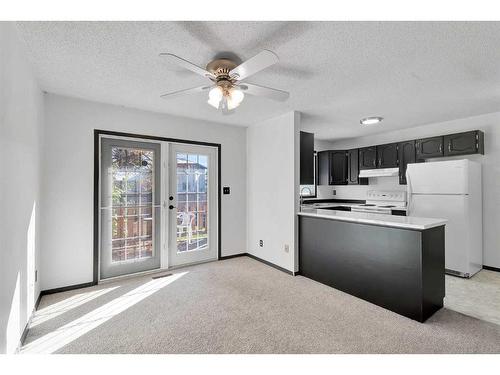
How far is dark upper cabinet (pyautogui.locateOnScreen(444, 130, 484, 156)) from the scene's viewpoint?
135 inches

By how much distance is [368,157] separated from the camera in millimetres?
4672

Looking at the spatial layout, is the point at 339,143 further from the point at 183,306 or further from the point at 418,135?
the point at 183,306

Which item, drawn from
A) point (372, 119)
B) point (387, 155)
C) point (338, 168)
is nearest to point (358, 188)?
point (338, 168)

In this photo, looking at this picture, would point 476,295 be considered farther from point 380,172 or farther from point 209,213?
point 209,213

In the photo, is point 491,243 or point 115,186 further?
point 491,243

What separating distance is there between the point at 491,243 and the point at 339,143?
3.10m

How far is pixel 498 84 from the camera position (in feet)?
8.13

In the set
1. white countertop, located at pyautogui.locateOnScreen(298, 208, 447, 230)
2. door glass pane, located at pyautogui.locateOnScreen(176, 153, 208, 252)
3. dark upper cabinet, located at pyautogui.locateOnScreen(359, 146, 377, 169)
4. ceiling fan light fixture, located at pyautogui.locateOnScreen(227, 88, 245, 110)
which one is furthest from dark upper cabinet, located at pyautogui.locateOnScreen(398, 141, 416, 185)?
ceiling fan light fixture, located at pyautogui.locateOnScreen(227, 88, 245, 110)

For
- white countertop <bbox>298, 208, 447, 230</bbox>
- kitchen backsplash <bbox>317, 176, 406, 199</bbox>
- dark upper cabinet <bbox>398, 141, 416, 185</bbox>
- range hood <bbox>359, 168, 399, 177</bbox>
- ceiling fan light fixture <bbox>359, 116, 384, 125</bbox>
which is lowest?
white countertop <bbox>298, 208, 447, 230</bbox>

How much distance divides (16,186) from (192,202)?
2.27 m

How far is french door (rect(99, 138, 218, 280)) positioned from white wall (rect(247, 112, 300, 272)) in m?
0.66

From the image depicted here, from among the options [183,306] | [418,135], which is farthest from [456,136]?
[183,306]

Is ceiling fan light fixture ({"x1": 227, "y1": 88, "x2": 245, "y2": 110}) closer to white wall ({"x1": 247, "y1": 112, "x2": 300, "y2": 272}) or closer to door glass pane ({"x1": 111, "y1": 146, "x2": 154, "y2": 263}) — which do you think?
white wall ({"x1": 247, "y1": 112, "x2": 300, "y2": 272})

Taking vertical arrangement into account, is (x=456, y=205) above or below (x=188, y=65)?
below
